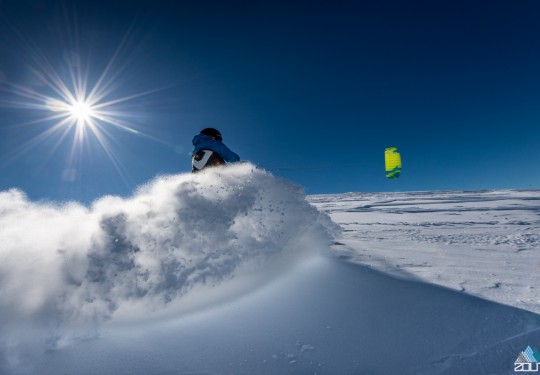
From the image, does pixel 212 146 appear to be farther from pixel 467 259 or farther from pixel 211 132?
pixel 467 259

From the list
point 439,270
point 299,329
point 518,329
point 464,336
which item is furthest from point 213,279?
point 439,270

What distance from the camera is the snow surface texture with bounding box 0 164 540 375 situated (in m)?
1.34

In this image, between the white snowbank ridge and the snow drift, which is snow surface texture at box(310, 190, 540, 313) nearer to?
the snow drift

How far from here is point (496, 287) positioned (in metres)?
2.09

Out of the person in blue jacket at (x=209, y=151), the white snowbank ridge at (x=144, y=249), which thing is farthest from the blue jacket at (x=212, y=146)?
the white snowbank ridge at (x=144, y=249)

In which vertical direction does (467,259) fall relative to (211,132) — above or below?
below

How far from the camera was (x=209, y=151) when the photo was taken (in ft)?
15.3

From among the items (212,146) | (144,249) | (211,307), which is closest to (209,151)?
(212,146)

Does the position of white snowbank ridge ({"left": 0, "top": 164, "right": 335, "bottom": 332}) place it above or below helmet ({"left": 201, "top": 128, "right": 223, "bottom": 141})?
below

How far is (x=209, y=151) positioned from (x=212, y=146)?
110 millimetres

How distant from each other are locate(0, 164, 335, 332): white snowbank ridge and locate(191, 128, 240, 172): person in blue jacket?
4.41 ft

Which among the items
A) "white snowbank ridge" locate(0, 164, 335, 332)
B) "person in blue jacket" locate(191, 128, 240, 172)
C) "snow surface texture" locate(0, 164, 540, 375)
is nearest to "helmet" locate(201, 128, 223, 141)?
"person in blue jacket" locate(191, 128, 240, 172)

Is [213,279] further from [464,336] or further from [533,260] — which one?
[533,260]

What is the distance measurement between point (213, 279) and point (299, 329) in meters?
0.92
